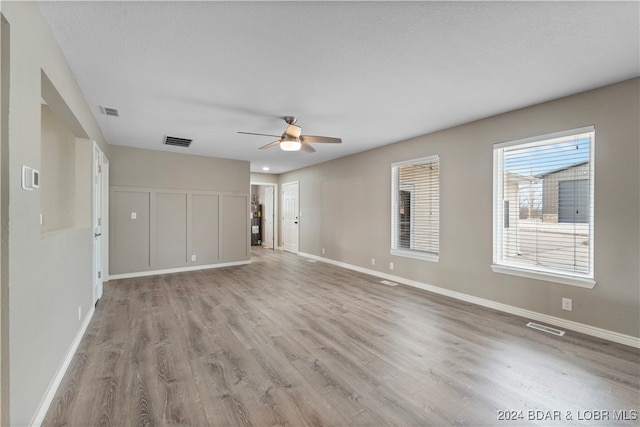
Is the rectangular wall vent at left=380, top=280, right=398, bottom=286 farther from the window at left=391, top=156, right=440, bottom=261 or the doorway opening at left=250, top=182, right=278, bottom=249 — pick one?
the doorway opening at left=250, top=182, right=278, bottom=249

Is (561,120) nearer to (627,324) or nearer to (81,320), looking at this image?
(627,324)

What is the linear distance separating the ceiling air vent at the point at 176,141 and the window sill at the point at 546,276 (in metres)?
5.21

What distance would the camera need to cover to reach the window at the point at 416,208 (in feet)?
15.1

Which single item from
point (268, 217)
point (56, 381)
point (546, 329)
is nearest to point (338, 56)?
point (56, 381)

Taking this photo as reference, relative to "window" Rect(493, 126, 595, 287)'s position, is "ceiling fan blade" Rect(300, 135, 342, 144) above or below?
above

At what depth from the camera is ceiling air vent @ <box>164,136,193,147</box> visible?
484cm

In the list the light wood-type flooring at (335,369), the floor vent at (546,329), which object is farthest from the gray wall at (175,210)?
the floor vent at (546,329)

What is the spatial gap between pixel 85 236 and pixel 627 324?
5547 mm

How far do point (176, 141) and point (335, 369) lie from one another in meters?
4.59

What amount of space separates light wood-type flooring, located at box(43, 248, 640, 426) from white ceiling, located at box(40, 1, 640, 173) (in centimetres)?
252

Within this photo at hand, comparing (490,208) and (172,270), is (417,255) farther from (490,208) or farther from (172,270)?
(172,270)

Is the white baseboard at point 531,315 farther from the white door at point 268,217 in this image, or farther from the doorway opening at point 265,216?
the white door at point 268,217

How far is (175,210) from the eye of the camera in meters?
5.95

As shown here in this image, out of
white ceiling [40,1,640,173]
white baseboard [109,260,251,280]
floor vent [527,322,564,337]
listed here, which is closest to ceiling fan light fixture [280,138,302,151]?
white ceiling [40,1,640,173]
